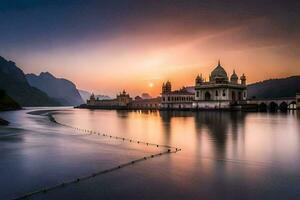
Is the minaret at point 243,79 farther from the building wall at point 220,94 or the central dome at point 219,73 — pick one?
the central dome at point 219,73

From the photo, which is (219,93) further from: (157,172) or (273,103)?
(157,172)

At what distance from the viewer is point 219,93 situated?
123688mm

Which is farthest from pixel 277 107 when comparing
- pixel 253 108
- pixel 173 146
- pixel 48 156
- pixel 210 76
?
pixel 48 156

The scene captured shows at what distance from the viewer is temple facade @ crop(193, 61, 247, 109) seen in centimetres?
12204

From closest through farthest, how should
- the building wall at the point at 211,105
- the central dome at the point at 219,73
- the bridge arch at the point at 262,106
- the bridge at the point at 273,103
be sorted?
the building wall at the point at 211,105
the bridge at the point at 273,103
the central dome at the point at 219,73
the bridge arch at the point at 262,106

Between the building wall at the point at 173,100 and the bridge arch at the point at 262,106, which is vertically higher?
the building wall at the point at 173,100

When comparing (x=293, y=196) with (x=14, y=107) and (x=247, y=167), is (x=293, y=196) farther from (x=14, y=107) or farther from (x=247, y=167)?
(x=14, y=107)

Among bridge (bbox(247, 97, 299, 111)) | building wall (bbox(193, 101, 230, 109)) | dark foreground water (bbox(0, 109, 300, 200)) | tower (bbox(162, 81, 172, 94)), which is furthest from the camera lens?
tower (bbox(162, 81, 172, 94))

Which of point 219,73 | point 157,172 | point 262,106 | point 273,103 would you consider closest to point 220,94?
point 219,73

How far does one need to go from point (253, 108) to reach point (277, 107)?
2221 centimetres

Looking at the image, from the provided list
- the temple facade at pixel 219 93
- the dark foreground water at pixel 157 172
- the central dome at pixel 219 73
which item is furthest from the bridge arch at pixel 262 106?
the dark foreground water at pixel 157 172

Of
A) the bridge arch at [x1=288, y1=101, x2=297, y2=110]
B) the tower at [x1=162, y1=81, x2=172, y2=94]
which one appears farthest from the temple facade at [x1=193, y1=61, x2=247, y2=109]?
the tower at [x1=162, y1=81, x2=172, y2=94]

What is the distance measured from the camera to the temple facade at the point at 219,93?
4805 inches

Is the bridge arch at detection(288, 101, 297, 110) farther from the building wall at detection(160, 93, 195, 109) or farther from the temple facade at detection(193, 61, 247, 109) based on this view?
the building wall at detection(160, 93, 195, 109)
